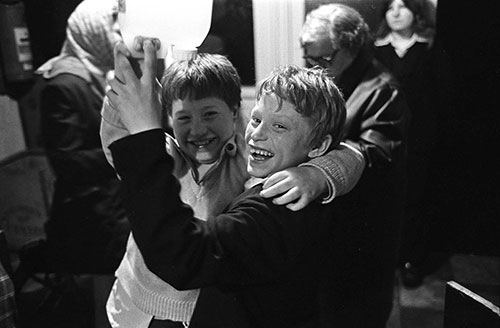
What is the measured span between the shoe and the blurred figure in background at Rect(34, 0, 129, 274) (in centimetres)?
62

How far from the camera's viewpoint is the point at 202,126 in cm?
117

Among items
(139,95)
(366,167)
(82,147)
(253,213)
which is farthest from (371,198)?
(82,147)

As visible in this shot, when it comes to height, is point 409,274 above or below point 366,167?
below

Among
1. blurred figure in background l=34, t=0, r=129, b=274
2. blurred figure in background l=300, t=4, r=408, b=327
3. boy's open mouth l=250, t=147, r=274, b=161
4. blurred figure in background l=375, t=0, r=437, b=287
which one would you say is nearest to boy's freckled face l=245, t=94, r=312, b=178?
boy's open mouth l=250, t=147, r=274, b=161

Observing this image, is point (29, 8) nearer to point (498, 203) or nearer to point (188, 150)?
point (188, 150)

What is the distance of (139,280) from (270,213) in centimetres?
35

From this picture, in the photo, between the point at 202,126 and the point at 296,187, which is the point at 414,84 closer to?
the point at 296,187

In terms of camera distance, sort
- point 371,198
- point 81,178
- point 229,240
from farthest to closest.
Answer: point 81,178
point 371,198
point 229,240

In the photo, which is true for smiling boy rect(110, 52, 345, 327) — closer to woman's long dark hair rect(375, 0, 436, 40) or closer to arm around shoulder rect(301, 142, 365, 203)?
arm around shoulder rect(301, 142, 365, 203)

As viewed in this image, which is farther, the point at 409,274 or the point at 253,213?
the point at 409,274

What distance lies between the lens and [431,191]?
4.05 ft

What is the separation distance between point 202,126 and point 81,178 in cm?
36

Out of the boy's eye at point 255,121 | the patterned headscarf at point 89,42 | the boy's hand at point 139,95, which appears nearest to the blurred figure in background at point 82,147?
the patterned headscarf at point 89,42

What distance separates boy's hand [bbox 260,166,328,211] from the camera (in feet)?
3.70
